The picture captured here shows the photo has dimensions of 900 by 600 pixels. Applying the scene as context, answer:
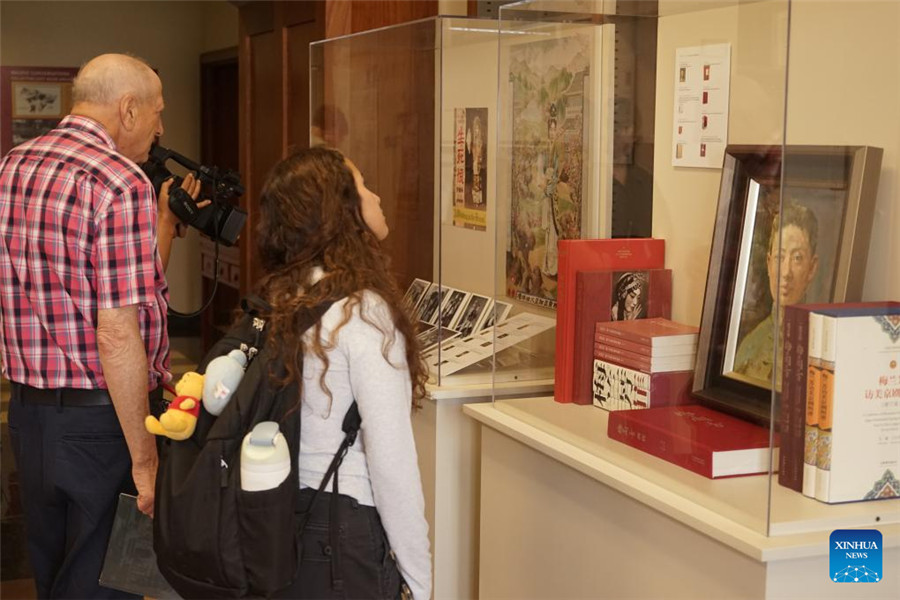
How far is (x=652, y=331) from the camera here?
2209 mm

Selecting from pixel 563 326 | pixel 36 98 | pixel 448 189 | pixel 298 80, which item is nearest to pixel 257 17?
pixel 298 80

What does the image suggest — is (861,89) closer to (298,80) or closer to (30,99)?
(298,80)

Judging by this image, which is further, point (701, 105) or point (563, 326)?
point (563, 326)

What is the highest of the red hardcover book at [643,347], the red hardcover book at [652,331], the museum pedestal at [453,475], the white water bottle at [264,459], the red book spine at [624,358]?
the red hardcover book at [652,331]

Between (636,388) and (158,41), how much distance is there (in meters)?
6.09

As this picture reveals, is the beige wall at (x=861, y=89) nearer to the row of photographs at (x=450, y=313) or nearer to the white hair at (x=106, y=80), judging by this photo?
the row of photographs at (x=450, y=313)

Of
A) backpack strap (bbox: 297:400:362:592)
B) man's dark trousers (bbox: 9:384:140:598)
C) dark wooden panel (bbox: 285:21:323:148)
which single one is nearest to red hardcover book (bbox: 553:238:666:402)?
backpack strap (bbox: 297:400:362:592)

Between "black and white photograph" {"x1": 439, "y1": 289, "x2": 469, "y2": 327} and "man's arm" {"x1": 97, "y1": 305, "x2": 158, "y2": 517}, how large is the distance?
0.78 metres

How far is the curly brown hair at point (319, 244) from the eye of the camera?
177 cm

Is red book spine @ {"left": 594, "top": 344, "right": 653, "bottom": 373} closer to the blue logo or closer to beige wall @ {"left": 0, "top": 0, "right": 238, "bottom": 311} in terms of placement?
the blue logo

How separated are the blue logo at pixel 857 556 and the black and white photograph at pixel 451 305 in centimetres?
127

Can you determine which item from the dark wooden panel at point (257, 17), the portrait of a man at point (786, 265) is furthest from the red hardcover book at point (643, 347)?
the dark wooden panel at point (257, 17)

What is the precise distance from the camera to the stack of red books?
6.93 feet

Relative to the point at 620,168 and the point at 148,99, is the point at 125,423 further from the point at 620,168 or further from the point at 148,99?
the point at 620,168
